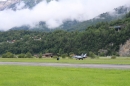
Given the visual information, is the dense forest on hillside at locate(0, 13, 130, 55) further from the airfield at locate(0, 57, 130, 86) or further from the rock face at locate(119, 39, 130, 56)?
the airfield at locate(0, 57, 130, 86)

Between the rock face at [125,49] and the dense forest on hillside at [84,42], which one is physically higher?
the dense forest on hillside at [84,42]

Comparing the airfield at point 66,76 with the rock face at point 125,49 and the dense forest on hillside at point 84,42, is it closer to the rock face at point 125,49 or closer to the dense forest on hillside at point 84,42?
the dense forest on hillside at point 84,42

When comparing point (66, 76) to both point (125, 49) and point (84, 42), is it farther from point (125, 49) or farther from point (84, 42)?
point (84, 42)

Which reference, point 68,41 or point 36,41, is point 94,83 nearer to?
point 68,41

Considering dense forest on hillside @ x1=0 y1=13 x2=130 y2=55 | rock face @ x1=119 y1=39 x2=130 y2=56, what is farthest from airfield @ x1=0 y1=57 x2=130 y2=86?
rock face @ x1=119 y1=39 x2=130 y2=56

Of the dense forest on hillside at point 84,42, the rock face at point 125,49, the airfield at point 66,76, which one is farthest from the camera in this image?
the dense forest on hillside at point 84,42

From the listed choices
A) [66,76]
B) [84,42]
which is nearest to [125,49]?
[84,42]

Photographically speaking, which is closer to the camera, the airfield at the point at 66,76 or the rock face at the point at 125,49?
the airfield at the point at 66,76

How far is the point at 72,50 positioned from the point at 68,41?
8.53m

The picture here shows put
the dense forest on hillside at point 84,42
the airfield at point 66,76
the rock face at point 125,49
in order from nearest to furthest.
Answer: the airfield at point 66,76 < the rock face at point 125,49 < the dense forest on hillside at point 84,42

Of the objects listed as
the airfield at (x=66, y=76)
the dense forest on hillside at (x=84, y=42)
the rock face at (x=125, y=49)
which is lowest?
the airfield at (x=66, y=76)

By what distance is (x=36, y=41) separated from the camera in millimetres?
145375

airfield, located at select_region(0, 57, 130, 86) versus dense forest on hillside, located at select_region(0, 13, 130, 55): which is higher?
dense forest on hillside, located at select_region(0, 13, 130, 55)

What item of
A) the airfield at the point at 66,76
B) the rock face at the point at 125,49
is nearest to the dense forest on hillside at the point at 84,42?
the rock face at the point at 125,49
